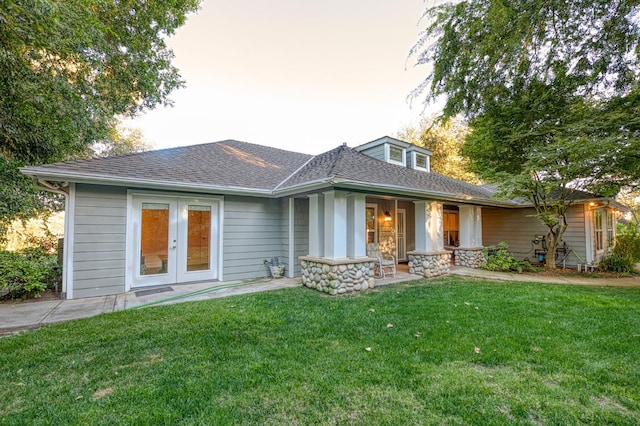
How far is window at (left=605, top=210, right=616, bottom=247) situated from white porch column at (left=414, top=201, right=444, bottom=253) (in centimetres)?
794

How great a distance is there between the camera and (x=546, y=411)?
6.97ft

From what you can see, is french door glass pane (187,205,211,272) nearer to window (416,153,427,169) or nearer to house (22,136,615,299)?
house (22,136,615,299)

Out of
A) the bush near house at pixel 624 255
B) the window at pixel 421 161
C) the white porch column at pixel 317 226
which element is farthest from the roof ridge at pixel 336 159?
the bush near house at pixel 624 255

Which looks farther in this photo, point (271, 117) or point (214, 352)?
point (271, 117)

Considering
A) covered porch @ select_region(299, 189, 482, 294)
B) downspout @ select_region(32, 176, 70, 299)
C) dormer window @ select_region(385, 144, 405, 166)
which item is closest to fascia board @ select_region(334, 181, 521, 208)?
covered porch @ select_region(299, 189, 482, 294)

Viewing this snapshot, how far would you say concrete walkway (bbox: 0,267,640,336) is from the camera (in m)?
4.22

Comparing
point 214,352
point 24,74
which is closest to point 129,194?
point 24,74

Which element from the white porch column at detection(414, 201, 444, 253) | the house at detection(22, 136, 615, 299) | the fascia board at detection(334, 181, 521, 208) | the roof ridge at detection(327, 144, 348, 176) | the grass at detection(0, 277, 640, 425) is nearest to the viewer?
the grass at detection(0, 277, 640, 425)

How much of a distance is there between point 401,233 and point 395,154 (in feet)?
9.93

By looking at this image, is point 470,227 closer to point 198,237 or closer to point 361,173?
point 361,173

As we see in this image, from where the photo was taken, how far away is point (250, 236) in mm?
7496

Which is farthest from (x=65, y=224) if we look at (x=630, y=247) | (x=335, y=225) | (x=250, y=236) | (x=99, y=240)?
(x=630, y=247)

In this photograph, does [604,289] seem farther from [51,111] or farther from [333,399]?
[51,111]

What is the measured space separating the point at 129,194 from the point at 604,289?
1065 centimetres
